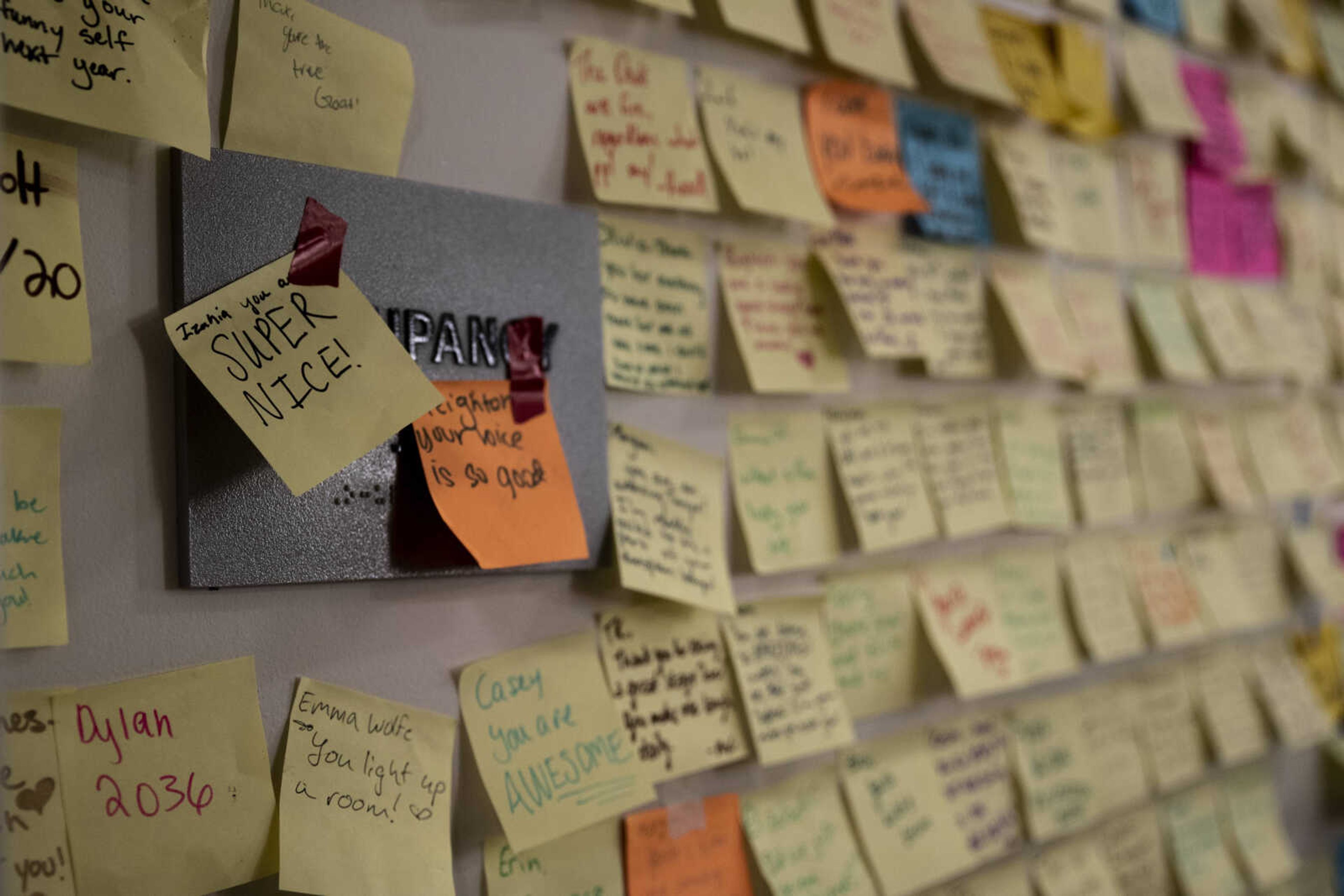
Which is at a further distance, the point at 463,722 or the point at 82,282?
the point at 463,722

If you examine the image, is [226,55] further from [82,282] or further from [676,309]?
[676,309]

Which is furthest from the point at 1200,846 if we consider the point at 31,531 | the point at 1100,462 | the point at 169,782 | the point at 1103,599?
the point at 31,531

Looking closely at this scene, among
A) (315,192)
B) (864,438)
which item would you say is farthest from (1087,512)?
(315,192)

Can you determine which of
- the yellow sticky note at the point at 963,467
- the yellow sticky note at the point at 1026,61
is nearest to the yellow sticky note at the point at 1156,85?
the yellow sticky note at the point at 1026,61

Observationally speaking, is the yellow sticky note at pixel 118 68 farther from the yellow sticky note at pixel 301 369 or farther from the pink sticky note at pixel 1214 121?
the pink sticky note at pixel 1214 121

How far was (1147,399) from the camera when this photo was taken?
4.43 feet

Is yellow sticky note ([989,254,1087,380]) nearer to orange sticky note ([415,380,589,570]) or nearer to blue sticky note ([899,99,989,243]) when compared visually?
blue sticky note ([899,99,989,243])

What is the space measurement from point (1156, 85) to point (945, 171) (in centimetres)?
45

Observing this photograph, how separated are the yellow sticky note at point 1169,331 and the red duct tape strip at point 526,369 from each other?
888 millimetres

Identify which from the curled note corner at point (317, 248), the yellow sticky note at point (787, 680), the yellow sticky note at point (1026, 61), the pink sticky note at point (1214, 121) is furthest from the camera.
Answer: the pink sticky note at point (1214, 121)

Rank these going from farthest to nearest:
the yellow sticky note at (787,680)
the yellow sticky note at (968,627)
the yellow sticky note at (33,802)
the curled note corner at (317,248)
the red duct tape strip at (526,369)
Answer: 1. the yellow sticky note at (968,627)
2. the yellow sticky note at (787,680)
3. the red duct tape strip at (526,369)
4. the curled note corner at (317,248)
5. the yellow sticky note at (33,802)

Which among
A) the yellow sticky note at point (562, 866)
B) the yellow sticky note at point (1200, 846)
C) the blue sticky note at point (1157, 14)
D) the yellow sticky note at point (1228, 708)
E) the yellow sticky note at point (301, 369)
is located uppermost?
the blue sticky note at point (1157, 14)

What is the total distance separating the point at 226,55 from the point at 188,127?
7 centimetres

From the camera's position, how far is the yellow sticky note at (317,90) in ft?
2.16
